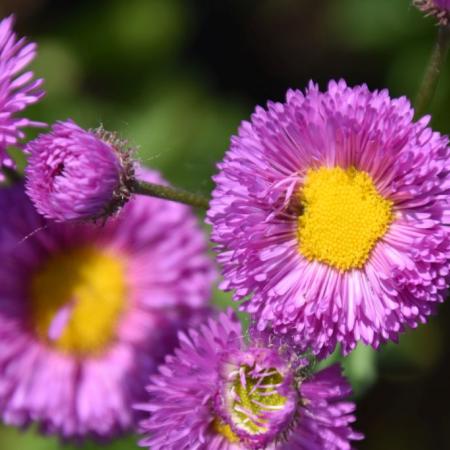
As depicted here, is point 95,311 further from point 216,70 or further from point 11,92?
point 216,70

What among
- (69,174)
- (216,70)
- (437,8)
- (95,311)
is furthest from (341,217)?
(216,70)

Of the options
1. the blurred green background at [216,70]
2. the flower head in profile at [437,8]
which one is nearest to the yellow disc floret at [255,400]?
the flower head in profile at [437,8]

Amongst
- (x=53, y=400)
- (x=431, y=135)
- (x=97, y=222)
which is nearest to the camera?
(x=431, y=135)

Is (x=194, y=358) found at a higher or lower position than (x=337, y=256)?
lower

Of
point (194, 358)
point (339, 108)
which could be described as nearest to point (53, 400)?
point (194, 358)

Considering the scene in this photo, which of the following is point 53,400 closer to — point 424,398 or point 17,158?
point 17,158

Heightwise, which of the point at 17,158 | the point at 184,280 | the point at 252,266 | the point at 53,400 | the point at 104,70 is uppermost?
the point at 104,70
